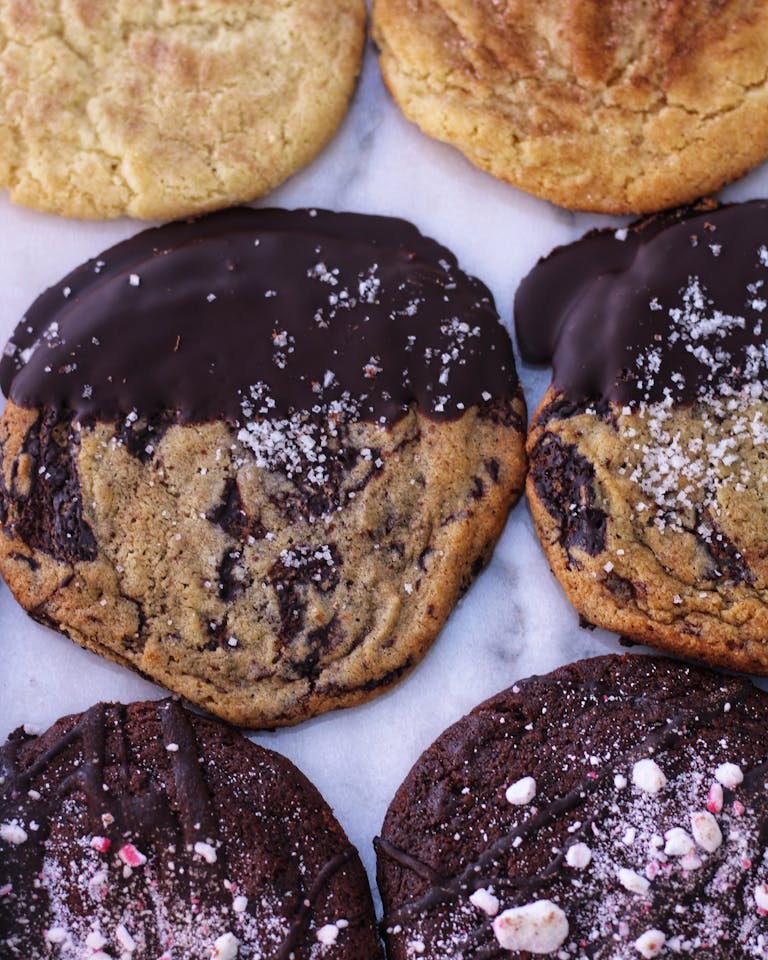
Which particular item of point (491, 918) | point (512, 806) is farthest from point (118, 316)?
point (491, 918)

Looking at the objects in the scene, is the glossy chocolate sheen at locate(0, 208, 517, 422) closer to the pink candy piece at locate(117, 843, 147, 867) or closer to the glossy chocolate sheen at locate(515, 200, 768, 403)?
the glossy chocolate sheen at locate(515, 200, 768, 403)

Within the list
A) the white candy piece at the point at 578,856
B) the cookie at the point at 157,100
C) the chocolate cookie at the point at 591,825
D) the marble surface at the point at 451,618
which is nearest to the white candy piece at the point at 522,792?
the chocolate cookie at the point at 591,825

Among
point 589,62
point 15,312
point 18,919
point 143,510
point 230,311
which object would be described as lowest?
point 18,919

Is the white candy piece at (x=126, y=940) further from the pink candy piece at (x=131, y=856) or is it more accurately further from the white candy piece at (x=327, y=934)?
the white candy piece at (x=327, y=934)

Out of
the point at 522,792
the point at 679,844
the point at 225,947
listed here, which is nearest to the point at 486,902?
the point at 522,792

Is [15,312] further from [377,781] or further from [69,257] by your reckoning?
[377,781]

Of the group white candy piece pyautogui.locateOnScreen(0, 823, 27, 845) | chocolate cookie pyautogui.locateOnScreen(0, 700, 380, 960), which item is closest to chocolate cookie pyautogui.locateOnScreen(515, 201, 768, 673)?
chocolate cookie pyautogui.locateOnScreen(0, 700, 380, 960)
